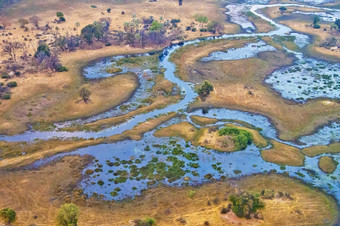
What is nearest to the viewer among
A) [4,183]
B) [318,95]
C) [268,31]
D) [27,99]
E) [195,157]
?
[4,183]

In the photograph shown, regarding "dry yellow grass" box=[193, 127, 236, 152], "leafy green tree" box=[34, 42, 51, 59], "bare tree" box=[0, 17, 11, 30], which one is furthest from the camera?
"bare tree" box=[0, 17, 11, 30]

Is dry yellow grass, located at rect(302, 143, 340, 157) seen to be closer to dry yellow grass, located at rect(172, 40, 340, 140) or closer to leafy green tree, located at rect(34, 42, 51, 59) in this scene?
dry yellow grass, located at rect(172, 40, 340, 140)

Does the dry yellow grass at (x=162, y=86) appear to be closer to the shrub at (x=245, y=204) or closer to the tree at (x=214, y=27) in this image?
the shrub at (x=245, y=204)

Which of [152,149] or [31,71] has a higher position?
[31,71]

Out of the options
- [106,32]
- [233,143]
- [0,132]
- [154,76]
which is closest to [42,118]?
[0,132]

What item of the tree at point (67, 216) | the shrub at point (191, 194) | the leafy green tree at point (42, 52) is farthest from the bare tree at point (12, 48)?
the shrub at point (191, 194)

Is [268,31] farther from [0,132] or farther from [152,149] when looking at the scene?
[0,132]

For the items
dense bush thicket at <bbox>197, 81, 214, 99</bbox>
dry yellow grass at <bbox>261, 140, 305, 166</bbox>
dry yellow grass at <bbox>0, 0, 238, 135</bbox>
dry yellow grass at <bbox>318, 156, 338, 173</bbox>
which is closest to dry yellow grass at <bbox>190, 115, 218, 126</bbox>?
dense bush thicket at <bbox>197, 81, 214, 99</bbox>
